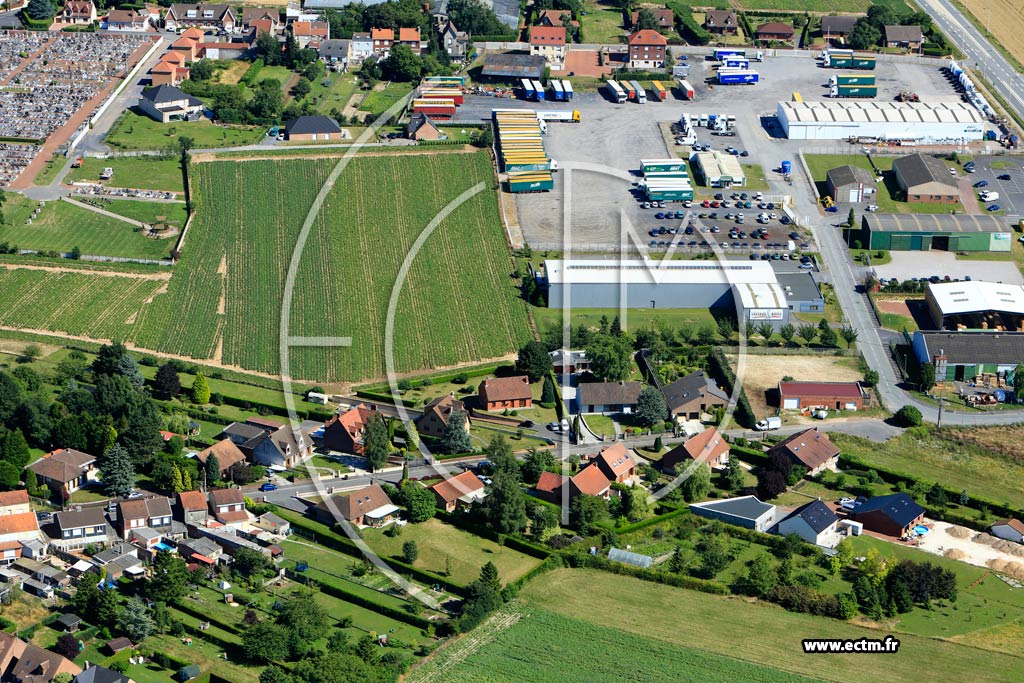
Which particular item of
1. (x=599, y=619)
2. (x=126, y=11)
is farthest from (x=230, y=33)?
(x=599, y=619)

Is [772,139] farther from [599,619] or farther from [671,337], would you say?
[599,619]

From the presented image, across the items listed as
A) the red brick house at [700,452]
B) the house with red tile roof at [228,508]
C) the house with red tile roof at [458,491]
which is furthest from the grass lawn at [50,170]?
the red brick house at [700,452]

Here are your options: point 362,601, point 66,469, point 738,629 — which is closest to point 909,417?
point 738,629

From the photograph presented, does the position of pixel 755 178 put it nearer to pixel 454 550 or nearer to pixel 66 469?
pixel 454 550

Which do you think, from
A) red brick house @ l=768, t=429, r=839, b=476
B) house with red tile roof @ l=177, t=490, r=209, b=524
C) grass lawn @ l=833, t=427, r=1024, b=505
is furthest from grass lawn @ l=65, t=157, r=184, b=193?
grass lawn @ l=833, t=427, r=1024, b=505

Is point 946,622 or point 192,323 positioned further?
point 192,323

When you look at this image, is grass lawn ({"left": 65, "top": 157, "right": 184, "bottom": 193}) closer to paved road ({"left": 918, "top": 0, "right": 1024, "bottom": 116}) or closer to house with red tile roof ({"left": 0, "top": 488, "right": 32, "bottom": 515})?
house with red tile roof ({"left": 0, "top": 488, "right": 32, "bottom": 515})

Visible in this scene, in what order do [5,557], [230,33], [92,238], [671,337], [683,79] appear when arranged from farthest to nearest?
[230,33] < [683,79] < [92,238] < [671,337] < [5,557]
